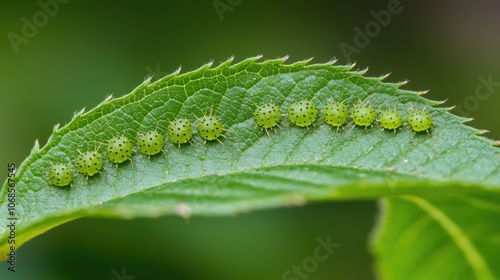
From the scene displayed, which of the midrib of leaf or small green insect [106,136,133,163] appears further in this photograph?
small green insect [106,136,133,163]

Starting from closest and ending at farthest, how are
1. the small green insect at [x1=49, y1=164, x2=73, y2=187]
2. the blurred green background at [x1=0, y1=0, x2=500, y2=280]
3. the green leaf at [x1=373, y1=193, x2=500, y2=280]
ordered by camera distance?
1. the green leaf at [x1=373, y1=193, x2=500, y2=280]
2. the small green insect at [x1=49, y1=164, x2=73, y2=187]
3. the blurred green background at [x1=0, y1=0, x2=500, y2=280]

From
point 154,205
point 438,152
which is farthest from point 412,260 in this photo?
point 154,205

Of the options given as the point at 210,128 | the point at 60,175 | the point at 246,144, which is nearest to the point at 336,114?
the point at 246,144

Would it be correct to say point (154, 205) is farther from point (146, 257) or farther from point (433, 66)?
point (433, 66)

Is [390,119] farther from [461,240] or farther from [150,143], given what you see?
[150,143]

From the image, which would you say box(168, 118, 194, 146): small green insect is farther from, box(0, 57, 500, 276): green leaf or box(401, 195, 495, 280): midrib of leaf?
box(401, 195, 495, 280): midrib of leaf

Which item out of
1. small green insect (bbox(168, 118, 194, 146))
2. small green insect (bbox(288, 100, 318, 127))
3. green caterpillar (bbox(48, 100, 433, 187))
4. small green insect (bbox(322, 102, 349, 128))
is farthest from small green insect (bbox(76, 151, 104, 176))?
small green insect (bbox(322, 102, 349, 128))
